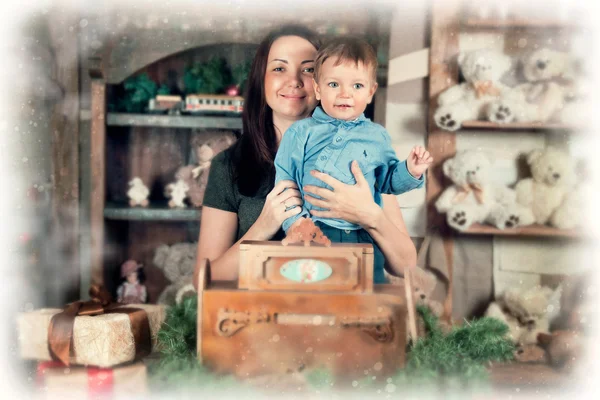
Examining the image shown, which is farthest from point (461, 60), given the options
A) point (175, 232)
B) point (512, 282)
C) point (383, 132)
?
point (175, 232)

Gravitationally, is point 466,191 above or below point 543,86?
below

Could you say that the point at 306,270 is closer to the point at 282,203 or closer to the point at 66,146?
the point at 282,203

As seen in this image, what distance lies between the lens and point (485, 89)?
180 cm

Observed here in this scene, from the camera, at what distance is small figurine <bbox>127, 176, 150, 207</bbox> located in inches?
73.0

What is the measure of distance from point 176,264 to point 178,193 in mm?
218

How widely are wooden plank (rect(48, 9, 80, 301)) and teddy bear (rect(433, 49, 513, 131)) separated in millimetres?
1061

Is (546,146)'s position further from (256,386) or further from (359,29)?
(256,386)

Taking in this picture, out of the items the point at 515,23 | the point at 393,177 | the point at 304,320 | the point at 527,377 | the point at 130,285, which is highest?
the point at 515,23

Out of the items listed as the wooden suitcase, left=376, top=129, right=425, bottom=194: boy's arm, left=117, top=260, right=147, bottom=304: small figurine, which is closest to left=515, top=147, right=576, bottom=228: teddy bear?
left=376, top=129, right=425, bottom=194: boy's arm

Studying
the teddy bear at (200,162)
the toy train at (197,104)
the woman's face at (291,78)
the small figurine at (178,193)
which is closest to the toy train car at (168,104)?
the toy train at (197,104)

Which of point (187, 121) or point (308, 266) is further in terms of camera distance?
point (187, 121)

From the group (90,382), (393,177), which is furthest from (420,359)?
(90,382)

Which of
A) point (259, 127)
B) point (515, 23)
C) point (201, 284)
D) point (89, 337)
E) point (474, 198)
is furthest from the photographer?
point (474, 198)

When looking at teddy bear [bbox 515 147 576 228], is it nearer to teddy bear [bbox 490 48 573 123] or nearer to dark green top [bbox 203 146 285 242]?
teddy bear [bbox 490 48 573 123]
